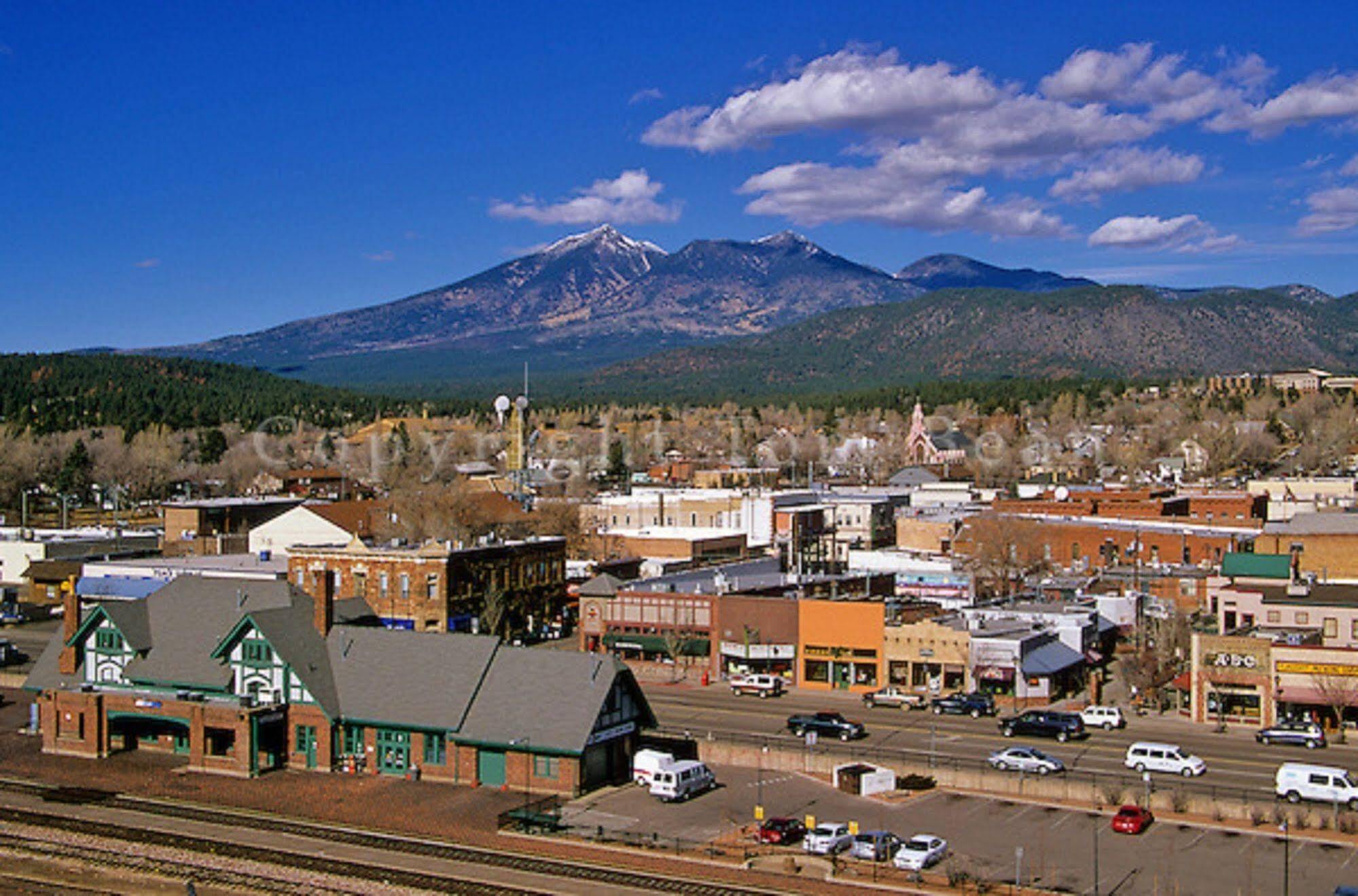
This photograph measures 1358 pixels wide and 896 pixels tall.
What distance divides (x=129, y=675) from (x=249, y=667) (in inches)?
176

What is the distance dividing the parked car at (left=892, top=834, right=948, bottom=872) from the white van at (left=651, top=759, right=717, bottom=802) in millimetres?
7409

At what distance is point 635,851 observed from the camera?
34.5m

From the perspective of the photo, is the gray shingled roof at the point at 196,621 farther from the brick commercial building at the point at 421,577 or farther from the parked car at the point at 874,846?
the parked car at the point at 874,846

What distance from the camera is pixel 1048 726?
154 ft

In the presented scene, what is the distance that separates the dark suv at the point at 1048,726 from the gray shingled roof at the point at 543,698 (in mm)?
12538

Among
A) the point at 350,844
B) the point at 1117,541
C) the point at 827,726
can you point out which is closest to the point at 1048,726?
the point at 827,726

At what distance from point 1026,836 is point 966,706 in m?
15.4

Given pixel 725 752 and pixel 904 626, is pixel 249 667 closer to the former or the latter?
pixel 725 752

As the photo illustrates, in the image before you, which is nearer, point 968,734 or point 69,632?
point 69,632

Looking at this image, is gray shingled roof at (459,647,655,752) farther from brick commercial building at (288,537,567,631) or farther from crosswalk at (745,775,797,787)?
brick commercial building at (288,537,567,631)

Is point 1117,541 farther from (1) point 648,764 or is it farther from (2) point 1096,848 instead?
(2) point 1096,848

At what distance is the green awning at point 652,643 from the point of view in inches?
2376

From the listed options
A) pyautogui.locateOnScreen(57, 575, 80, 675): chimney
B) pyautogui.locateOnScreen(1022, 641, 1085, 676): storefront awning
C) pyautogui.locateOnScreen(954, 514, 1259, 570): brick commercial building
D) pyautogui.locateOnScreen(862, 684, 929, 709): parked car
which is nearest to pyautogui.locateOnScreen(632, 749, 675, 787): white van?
pyautogui.locateOnScreen(862, 684, 929, 709): parked car

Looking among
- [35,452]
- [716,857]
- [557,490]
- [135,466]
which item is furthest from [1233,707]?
[35,452]
